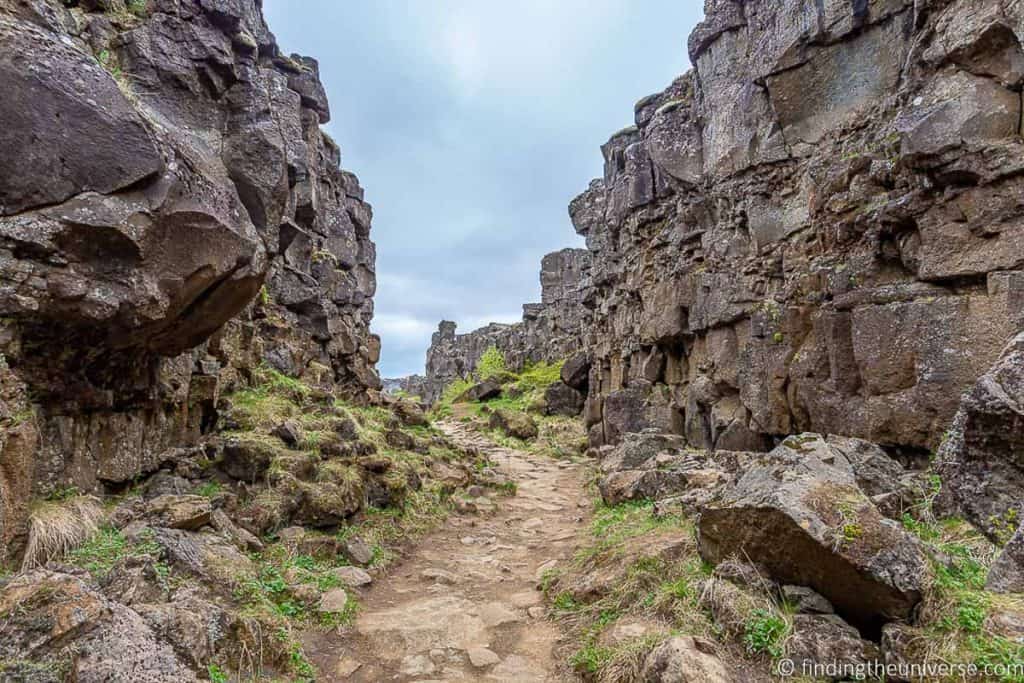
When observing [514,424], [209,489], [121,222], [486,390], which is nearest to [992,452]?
[121,222]

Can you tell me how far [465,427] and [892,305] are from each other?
66.7ft

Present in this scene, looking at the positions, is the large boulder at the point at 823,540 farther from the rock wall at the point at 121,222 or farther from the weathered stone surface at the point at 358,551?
the rock wall at the point at 121,222

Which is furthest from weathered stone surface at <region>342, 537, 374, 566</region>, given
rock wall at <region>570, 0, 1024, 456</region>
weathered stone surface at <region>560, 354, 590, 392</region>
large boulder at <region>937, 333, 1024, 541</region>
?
weathered stone surface at <region>560, 354, 590, 392</region>

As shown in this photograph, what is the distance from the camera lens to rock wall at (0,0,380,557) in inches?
216

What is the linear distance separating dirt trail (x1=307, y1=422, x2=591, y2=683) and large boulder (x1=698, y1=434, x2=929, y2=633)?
2.22 metres

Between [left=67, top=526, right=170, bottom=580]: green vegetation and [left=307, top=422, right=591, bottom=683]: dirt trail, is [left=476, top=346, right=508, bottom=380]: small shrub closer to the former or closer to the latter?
[left=307, top=422, right=591, bottom=683]: dirt trail

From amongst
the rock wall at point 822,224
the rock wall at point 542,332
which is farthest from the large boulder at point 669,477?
the rock wall at point 542,332

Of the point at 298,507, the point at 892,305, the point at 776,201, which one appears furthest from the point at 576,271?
the point at 298,507

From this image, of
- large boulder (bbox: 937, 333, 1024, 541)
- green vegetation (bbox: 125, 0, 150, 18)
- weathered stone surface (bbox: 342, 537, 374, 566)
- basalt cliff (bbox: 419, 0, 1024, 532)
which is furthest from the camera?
basalt cliff (bbox: 419, 0, 1024, 532)

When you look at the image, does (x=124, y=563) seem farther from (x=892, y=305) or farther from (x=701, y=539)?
(x=892, y=305)

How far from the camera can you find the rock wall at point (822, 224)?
8.88m

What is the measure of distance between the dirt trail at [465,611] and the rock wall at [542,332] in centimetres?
2510

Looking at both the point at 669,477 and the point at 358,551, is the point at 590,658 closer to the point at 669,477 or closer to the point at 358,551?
the point at 358,551

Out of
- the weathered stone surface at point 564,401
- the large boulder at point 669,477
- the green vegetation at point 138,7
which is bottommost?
the large boulder at point 669,477
